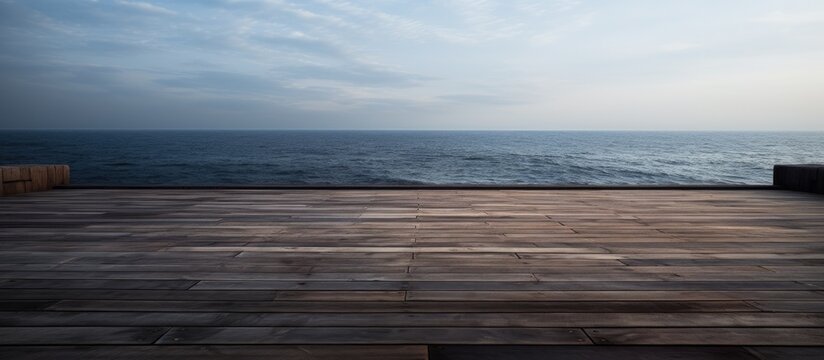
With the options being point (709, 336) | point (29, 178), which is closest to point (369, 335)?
point (709, 336)

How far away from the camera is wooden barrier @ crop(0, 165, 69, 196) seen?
5.59 metres

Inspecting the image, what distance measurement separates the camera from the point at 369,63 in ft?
233

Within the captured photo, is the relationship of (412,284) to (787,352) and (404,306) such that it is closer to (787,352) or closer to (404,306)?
(404,306)

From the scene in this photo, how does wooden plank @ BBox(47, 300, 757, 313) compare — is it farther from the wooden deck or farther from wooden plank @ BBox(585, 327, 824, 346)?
wooden plank @ BBox(585, 327, 824, 346)

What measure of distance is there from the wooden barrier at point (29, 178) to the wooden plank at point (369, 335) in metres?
5.74

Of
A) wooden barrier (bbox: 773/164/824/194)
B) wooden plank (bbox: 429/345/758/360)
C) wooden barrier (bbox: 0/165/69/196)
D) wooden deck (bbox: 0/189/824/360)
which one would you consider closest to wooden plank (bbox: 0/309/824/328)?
wooden deck (bbox: 0/189/824/360)

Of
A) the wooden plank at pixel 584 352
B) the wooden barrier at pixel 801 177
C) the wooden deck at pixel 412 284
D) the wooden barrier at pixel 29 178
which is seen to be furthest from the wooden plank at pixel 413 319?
the wooden barrier at pixel 801 177

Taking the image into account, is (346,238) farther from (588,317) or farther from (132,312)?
(588,317)

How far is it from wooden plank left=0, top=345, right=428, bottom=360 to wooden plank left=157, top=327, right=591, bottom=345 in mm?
41

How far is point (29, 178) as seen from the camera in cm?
593

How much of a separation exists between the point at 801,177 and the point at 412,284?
21.1 ft

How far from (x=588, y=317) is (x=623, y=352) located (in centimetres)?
30

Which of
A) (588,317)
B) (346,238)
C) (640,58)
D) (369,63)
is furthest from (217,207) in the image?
(369,63)

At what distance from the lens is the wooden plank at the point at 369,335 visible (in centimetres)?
157
